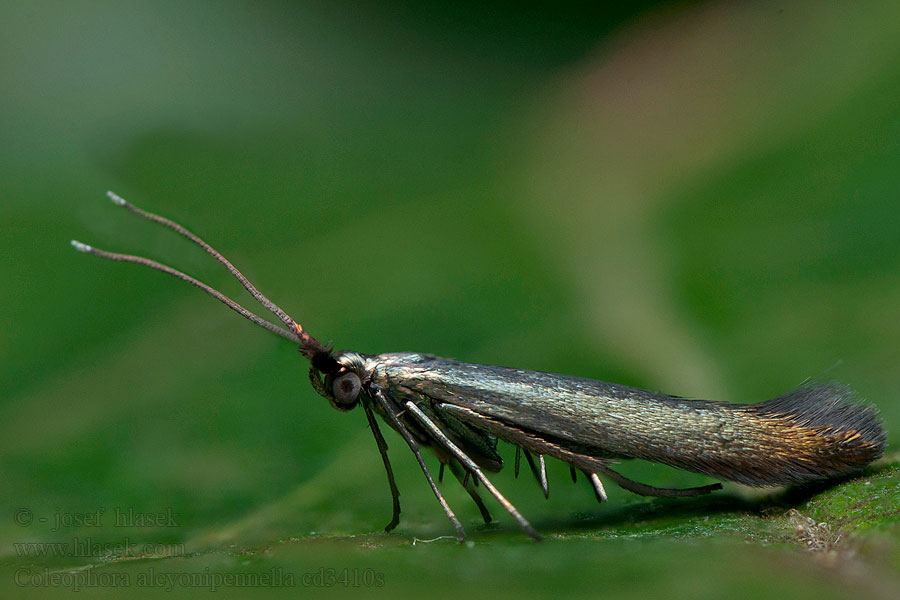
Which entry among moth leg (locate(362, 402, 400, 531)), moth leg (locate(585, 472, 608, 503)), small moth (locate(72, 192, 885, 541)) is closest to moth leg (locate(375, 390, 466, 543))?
small moth (locate(72, 192, 885, 541))

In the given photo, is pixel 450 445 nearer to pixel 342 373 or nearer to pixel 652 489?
pixel 342 373

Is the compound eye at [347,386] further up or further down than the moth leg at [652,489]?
further up

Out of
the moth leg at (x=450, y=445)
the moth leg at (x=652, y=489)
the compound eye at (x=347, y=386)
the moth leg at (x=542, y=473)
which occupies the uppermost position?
the compound eye at (x=347, y=386)

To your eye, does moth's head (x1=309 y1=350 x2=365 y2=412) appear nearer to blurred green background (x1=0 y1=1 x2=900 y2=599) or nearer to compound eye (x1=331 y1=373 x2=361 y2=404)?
compound eye (x1=331 y1=373 x2=361 y2=404)

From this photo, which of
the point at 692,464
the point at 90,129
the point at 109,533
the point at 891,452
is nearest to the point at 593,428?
the point at 692,464

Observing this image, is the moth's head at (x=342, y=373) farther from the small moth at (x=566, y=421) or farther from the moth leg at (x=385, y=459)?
the moth leg at (x=385, y=459)

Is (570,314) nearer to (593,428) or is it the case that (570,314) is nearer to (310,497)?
(593,428)

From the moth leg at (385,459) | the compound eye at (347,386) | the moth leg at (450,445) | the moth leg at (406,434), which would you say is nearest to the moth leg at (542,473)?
the moth leg at (450,445)
